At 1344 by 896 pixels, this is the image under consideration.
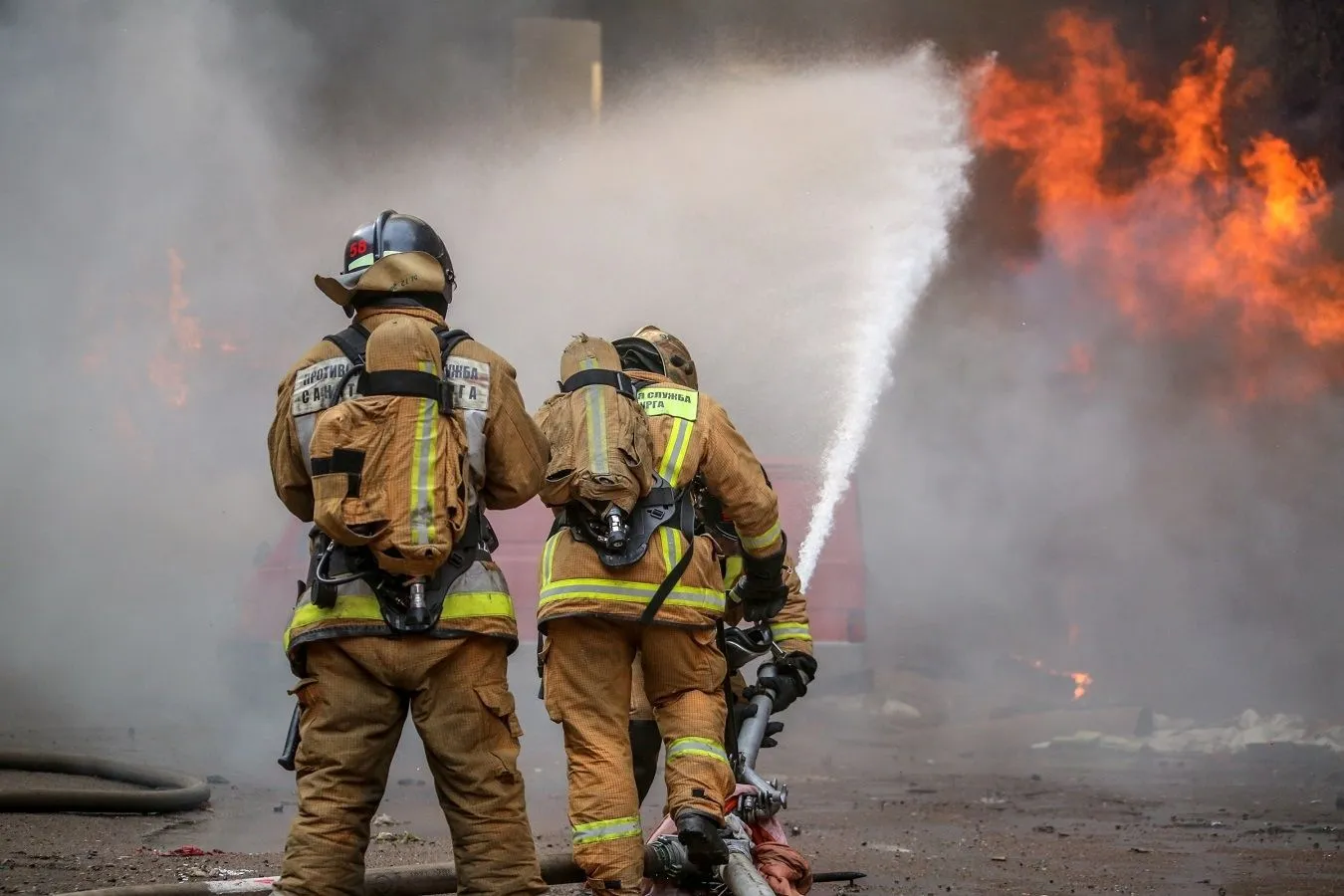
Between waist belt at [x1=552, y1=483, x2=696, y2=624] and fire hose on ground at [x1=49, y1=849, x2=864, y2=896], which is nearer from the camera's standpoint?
fire hose on ground at [x1=49, y1=849, x2=864, y2=896]

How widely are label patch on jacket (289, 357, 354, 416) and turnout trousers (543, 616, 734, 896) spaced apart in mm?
972

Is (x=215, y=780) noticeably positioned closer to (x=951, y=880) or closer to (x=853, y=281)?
(x=951, y=880)

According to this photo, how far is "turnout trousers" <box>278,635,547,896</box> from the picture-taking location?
3135mm

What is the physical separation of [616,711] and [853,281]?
32.9 ft

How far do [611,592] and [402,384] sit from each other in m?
0.97

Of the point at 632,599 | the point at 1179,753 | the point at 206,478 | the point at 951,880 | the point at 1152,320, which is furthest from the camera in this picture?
the point at 1152,320

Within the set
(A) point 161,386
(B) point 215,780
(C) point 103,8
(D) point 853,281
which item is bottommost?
(B) point 215,780

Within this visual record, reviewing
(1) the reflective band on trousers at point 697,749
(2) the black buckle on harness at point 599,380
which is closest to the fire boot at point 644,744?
(1) the reflective band on trousers at point 697,749

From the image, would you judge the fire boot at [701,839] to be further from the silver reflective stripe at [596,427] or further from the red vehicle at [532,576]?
the red vehicle at [532,576]

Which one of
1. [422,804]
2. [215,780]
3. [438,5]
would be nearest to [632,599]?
[422,804]

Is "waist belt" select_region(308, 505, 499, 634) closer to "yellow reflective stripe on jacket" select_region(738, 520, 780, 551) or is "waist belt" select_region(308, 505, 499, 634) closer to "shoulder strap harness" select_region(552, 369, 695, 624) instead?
"shoulder strap harness" select_region(552, 369, 695, 624)

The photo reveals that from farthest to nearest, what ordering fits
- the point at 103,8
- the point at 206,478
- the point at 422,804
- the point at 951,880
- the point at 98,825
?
the point at 206,478 < the point at 103,8 < the point at 422,804 < the point at 98,825 < the point at 951,880

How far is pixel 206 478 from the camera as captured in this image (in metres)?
12.8

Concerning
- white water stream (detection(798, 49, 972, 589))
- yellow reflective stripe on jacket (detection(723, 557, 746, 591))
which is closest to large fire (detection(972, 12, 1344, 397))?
white water stream (detection(798, 49, 972, 589))
